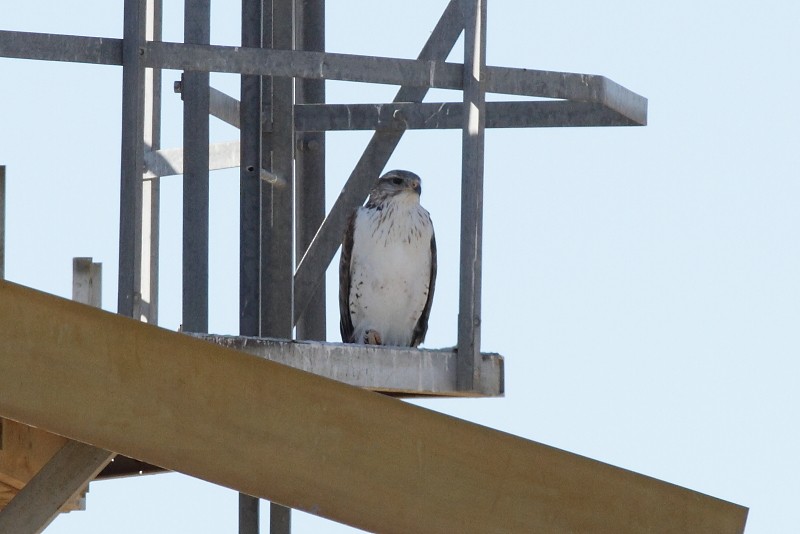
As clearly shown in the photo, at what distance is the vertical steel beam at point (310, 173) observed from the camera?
7.62m

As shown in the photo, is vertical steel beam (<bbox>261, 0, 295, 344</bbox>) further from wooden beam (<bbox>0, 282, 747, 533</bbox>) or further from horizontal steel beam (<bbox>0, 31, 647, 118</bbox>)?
wooden beam (<bbox>0, 282, 747, 533</bbox>)

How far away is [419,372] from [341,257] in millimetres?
2799

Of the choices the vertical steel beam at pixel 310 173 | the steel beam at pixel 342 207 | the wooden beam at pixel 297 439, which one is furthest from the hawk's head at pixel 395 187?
the wooden beam at pixel 297 439

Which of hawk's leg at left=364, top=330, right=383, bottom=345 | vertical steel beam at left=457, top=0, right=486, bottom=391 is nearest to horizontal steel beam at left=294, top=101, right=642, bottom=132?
vertical steel beam at left=457, top=0, right=486, bottom=391

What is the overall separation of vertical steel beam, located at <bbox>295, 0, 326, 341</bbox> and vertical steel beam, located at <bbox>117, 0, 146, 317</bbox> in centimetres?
282

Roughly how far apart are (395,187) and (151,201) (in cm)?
132

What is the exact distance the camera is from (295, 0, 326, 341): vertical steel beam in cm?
762

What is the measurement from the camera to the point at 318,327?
7609 mm

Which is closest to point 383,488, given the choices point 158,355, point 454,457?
point 454,457

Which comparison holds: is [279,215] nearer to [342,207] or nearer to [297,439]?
[342,207]

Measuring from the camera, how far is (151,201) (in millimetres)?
7281

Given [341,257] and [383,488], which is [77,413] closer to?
[383,488]

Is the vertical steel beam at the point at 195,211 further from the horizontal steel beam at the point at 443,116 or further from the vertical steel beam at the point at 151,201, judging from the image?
the horizontal steel beam at the point at 443,116

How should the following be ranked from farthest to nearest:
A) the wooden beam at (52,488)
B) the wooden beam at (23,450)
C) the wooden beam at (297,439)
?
the wooden beam at (23,450), the wooden beam at (52,488), the wooden beam at (297,439)
